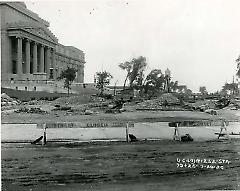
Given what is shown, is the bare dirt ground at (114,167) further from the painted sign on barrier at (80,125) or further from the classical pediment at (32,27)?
the classical pediment at (32,27)

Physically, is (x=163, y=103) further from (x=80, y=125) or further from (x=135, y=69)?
(x=80, y=125)

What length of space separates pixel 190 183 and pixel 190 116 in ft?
9.78

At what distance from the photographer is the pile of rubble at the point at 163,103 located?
29.9 feet

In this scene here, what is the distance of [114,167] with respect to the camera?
5445mm

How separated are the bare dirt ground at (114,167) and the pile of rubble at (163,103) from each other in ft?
7.94

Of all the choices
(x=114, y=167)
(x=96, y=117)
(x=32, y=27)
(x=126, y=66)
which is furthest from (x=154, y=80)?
(x=32, y=27)

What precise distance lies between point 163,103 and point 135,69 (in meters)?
3.88

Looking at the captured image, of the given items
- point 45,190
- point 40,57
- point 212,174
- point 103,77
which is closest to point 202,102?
point 103,77

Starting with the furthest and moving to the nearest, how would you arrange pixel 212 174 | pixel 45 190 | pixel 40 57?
pixel 40 57 → pixel 212 174 → pixel 45 190

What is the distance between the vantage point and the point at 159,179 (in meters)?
5.05

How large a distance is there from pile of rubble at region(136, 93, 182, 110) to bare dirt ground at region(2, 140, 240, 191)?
2.42 m

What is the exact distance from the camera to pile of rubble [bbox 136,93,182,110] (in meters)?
9.12

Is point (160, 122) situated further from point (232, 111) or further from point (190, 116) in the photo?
point (232, 111)

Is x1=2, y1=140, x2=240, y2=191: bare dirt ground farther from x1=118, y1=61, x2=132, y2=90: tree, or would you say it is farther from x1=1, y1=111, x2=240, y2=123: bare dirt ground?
x1=118, y1=61, x2=132, y2=90: tree
